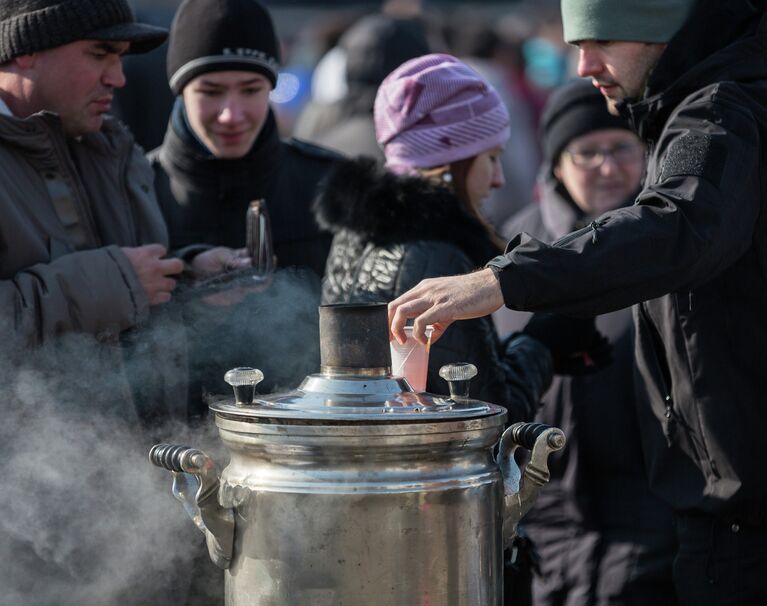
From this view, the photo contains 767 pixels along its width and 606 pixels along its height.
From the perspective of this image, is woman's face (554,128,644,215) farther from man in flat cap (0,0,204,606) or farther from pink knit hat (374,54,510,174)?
man in flat cap (0,0,204,606)

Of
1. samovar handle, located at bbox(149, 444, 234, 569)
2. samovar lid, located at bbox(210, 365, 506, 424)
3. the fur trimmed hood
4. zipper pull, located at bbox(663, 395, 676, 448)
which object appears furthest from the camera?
the fur trimmed hood

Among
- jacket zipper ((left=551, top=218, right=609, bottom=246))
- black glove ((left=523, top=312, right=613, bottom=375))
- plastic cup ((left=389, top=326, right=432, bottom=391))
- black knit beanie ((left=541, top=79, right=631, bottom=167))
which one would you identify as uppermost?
jacket zipper ((left=551, top=218, right=609, bottom=246))

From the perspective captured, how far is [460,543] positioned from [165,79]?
412 centimetres

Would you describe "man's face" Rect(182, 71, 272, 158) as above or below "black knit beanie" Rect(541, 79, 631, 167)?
above

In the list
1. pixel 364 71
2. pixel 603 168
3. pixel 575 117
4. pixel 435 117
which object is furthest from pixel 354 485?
pixel 364 71

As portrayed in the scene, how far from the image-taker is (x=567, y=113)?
17.2ft

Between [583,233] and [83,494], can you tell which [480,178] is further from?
[83,494]

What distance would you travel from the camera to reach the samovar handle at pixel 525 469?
8.41 feet

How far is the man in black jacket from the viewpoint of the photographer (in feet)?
8.61

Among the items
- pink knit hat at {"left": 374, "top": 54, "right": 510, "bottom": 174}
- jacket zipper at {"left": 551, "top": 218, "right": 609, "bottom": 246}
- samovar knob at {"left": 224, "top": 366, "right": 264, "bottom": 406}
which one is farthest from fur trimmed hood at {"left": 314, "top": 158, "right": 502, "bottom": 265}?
samovar knob at {"left": 224, "top": 366, "right": 264, "bottom": 406}

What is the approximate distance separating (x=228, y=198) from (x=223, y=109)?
317mm

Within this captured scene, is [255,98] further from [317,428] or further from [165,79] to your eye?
[317,428]

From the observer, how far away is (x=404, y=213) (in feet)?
11.4

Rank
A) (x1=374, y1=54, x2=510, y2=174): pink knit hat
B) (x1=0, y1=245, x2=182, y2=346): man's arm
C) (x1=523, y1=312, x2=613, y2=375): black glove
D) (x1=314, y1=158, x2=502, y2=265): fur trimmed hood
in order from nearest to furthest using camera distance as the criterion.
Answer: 1. (x1=0, y1=245, x2=182, y2=346): man's arm
2. (x1=314, y1=158, x2=502, y2=265): fur trimmed hood
3. (x1=374, y1=54, x2=510, y2=174): pink knit hat
4. (x1=523, y1=312, x2=613, y2=375): black glove
